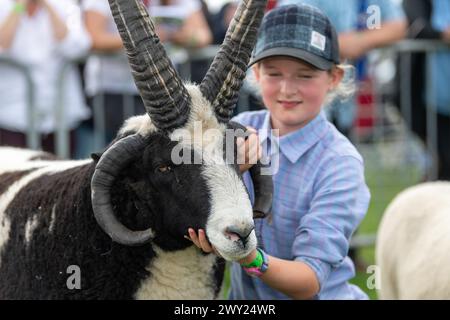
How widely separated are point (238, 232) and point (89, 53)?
4.22 metres

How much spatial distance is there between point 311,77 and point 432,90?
13.8 ft

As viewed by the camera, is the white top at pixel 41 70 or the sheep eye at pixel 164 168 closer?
the sheep eye at pixel 164 168

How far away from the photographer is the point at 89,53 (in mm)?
7012

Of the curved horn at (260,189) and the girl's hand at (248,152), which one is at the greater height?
the girl's hand at (248,152)

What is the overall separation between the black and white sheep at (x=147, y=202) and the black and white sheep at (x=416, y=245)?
5.13 ft

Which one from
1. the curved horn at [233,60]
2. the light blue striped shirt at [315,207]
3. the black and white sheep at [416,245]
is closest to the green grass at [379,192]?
the black and white sheep at [416,245]

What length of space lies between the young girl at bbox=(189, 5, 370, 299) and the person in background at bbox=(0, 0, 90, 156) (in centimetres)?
330

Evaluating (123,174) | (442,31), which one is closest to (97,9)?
(442,31)

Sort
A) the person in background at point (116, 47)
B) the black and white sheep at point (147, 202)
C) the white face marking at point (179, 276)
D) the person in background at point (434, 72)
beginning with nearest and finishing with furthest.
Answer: the black and white sheep at point (147, 202) → the white face marking at point (179, 276) → the person in background at point (116, 47) → the person in background at point (434, 72)

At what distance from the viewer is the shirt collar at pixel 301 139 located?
4004 mm

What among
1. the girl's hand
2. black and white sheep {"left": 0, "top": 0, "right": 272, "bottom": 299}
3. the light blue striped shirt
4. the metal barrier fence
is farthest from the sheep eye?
the metal barrier fence

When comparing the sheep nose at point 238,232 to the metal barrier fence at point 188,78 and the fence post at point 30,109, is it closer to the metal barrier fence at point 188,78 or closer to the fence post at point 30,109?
the metal barrier fence at point 188,78

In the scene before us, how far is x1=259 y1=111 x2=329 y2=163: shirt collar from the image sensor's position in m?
4.00

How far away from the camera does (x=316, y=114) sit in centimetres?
407
